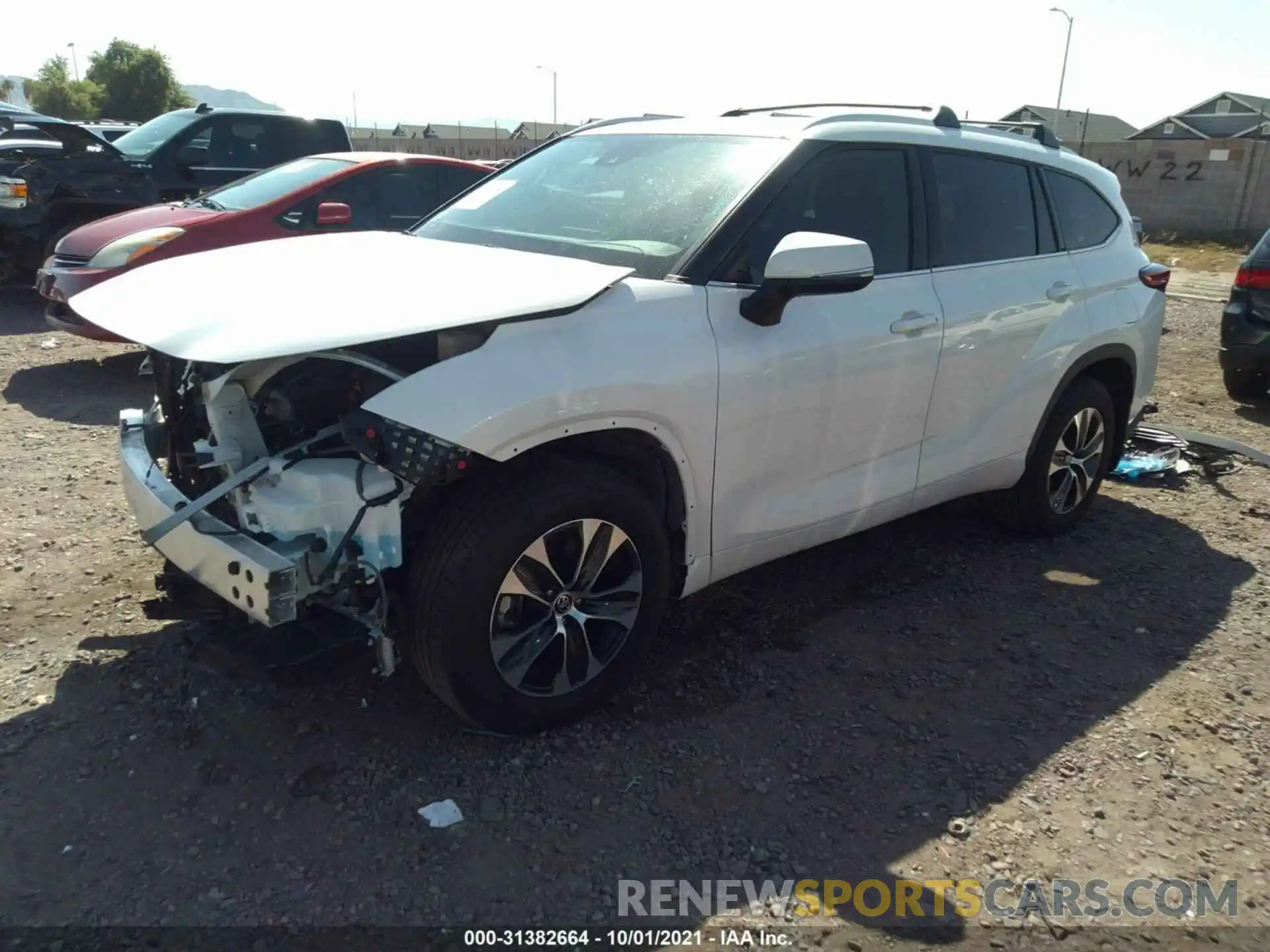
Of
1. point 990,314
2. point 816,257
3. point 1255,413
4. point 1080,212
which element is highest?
point 1080,212

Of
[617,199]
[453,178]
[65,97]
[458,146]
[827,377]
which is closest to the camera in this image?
[827,377]

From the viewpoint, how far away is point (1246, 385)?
8055 mm

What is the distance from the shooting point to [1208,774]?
316 centimetres

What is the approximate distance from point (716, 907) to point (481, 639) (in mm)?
952

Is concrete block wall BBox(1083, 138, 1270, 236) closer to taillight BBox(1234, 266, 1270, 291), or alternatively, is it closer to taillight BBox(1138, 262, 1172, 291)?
taillight BBox(1234, 266, 1270, 291)

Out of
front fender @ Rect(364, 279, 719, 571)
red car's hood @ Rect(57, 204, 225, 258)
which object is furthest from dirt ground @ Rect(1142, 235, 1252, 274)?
front fender @ Rect(364, 279, 719, 571)

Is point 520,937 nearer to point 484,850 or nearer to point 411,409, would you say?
point 484,850

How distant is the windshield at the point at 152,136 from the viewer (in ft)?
31.7

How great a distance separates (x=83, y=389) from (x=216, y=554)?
519cm

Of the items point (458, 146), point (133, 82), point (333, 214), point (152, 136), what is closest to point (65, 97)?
point (133, 82)

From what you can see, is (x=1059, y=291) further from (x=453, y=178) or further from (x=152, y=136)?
(x=152, y=136)

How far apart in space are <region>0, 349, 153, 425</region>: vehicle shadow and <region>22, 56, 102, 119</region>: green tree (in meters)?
58.1

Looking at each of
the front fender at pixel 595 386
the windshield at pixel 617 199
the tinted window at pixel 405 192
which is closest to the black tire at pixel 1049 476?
the windshield at pixel 617 199

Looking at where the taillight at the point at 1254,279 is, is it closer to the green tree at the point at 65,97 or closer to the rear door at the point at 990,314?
the rear door at the point at 990,314
